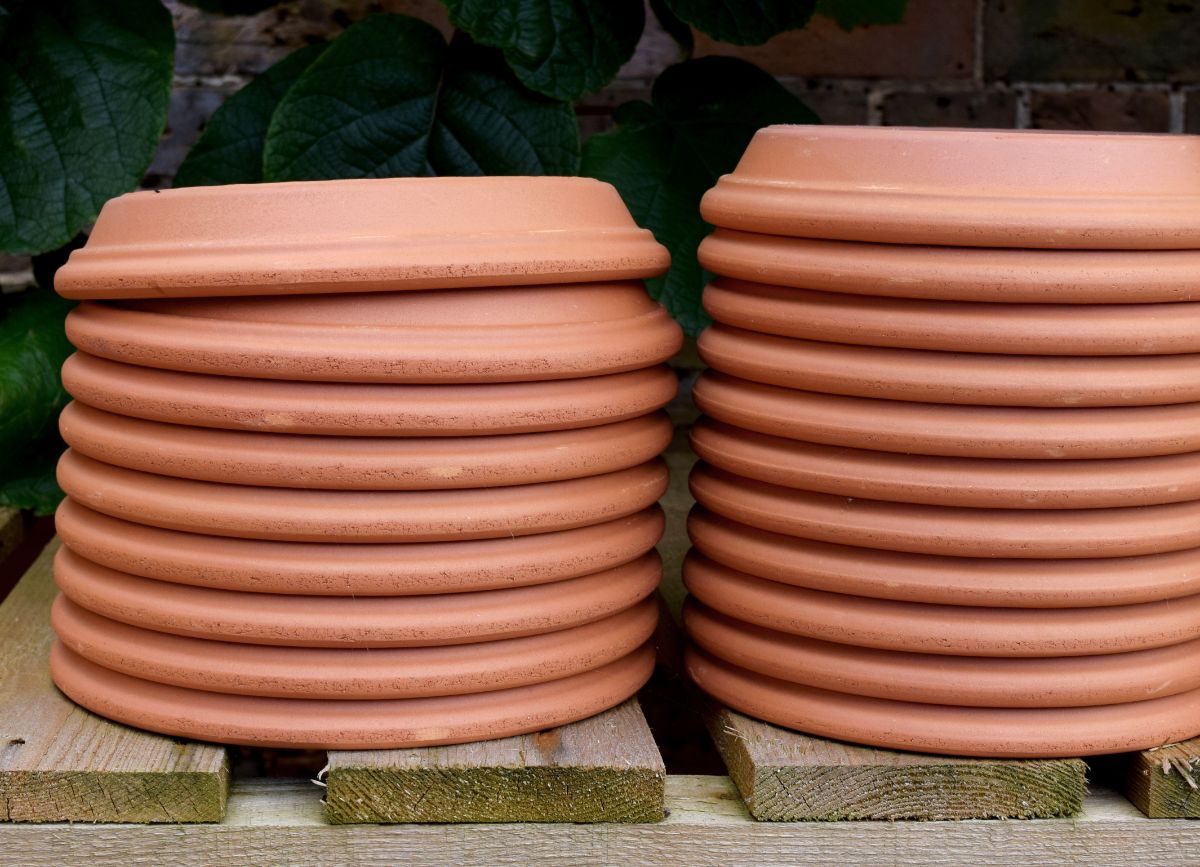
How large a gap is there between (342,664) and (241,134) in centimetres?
94

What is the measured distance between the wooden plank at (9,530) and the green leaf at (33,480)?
0.04 feet

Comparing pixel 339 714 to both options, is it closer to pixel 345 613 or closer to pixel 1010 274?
pixel 345 613

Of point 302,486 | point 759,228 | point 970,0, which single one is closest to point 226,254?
point 302,486

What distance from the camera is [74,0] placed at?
148 centimetres

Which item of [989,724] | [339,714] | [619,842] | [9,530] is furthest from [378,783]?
[9,530]

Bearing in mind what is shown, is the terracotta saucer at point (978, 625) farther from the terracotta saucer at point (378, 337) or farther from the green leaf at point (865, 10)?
the green leaf at point (865, 10)

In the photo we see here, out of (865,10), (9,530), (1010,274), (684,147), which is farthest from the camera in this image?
(865,10)

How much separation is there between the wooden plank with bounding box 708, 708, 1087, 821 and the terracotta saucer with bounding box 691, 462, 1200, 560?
0.49ft

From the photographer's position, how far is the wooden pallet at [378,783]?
0.87 meters

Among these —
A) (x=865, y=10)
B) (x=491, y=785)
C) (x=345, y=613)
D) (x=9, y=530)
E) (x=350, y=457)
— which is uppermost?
(x=865, y=10)

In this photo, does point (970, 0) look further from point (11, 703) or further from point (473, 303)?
point (11, 703)

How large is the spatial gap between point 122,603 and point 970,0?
4.83 ft

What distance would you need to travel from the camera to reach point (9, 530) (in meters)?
1.42

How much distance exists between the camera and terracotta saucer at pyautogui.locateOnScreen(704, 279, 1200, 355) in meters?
0.85
